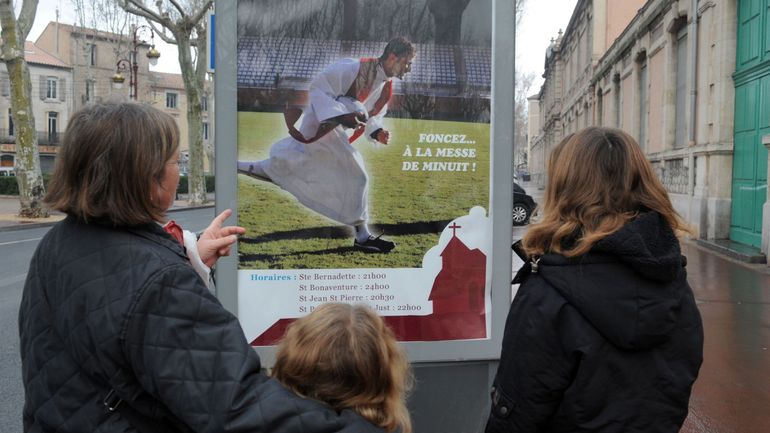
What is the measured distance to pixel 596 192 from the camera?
2.03 meters

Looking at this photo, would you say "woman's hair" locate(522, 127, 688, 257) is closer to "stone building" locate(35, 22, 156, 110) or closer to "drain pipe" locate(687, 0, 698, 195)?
"drain pipe" locate(687, 0, 698, 195)

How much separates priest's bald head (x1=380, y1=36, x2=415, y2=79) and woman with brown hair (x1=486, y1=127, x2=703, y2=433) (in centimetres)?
110

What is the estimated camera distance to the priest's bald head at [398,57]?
9.46ft

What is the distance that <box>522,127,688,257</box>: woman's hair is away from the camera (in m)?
2.00

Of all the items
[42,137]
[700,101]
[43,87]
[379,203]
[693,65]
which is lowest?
[379,203]

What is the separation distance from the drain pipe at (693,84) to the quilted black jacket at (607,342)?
53.1 ft

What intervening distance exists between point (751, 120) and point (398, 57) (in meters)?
13.3

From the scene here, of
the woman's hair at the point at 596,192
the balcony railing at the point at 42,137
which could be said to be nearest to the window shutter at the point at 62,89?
the balcony railing at the point at 42,137

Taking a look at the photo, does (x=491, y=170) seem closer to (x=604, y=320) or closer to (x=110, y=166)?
(x=604, y=320)

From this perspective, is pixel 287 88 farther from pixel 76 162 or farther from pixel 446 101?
pixel 76 162

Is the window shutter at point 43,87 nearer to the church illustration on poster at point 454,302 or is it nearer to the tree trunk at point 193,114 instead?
the tree trunk at point 193,114

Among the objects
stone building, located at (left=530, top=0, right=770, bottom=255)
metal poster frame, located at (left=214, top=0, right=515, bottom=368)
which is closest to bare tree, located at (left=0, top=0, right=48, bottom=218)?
stone building, located at (left=530, top=0, right=770, bottom=255)

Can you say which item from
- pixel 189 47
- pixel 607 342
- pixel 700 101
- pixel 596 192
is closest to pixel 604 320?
pixel 607 342

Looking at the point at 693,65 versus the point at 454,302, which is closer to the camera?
the point at 454,302
